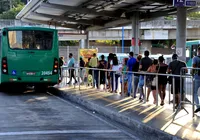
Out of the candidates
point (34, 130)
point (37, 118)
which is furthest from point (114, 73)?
point (34, 130)

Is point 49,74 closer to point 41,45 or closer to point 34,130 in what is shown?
point 41,45

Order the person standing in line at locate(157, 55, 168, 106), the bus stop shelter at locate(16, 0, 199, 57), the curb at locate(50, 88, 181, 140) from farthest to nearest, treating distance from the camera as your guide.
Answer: the bus stop shelter at locate(16, 0, 199, 57) → the person standing in line at locate(157, 55, 168, 106) → the curb at locate(50, 88, 181, 140)

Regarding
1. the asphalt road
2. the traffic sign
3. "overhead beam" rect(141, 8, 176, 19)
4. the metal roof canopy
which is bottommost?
the asphalt road

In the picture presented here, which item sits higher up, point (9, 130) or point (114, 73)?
point (114, 73)

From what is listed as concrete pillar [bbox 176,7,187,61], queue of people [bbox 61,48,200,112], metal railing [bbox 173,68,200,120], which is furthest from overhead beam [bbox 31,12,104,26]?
metal railing [bbox 173,68,200,120]

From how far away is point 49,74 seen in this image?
56.2 ft

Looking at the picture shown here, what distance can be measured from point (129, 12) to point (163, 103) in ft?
33.1

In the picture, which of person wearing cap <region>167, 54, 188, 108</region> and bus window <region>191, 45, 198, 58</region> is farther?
bus window <region>191, 45, 198, 58</region>

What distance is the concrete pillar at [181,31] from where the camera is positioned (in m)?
14.7

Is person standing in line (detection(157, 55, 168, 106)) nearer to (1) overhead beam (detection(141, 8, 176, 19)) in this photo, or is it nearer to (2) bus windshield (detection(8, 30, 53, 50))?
(1) overhead beam (detection(141, 8, 176, 19))

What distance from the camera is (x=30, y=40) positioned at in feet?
55.5

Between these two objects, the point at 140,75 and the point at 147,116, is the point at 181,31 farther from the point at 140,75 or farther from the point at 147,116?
the point at 147,116

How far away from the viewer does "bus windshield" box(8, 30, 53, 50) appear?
1667cm

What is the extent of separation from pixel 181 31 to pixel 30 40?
690 centimetres
